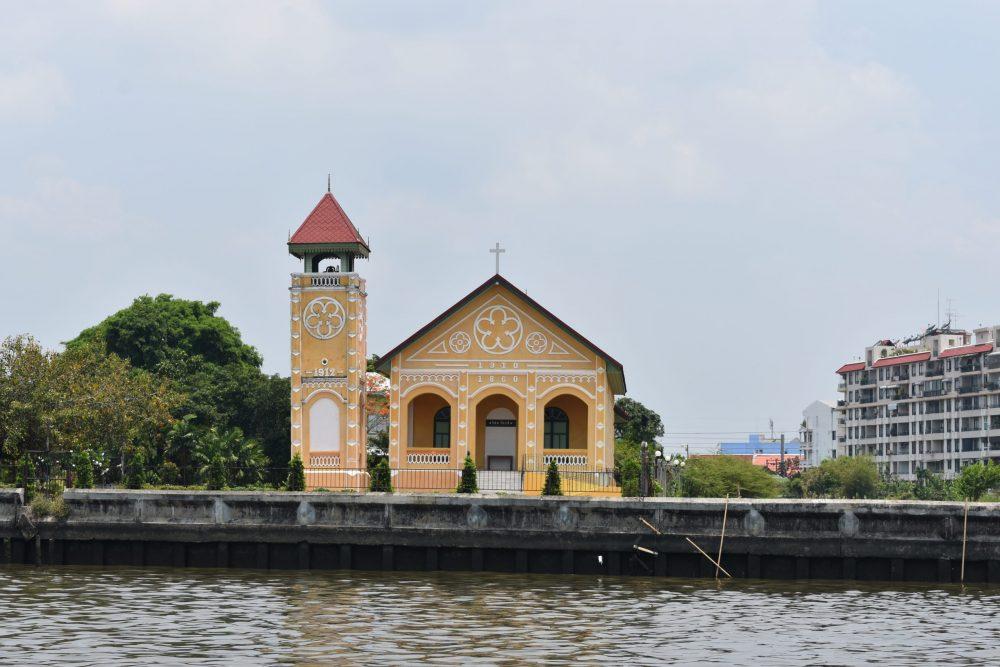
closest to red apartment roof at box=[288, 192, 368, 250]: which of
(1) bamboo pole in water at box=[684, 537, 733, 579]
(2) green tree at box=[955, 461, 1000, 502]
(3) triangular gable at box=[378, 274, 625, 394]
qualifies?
(3) triangular gable at box=[378, 274, 625, 394]

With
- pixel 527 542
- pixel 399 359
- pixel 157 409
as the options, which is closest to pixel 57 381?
pixel 157 409

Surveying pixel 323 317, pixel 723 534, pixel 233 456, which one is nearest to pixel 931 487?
pixel 323 317

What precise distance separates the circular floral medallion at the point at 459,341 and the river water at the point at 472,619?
20469 mm

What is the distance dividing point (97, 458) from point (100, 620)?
2512cm

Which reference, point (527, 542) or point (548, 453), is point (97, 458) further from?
point (527, 542)

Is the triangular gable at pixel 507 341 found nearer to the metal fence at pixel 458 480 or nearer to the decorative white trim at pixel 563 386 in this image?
the decorative white trim at pixel 563 386

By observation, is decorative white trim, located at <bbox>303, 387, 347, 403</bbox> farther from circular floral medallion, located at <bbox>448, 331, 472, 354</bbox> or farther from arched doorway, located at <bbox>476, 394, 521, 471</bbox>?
arched doorway, located at <bbox>476, 394, 521, 471</bbox>

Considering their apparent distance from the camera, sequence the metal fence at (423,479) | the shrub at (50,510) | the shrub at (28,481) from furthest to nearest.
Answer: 1. the metal fence at (423,479)
2. the shrub at (28,481)
3. the shrub at (50,510)

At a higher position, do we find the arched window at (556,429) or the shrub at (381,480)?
the arched window at (556,429)

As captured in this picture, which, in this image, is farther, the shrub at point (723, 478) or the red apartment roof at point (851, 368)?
the red apartment roof at point (851, 368)

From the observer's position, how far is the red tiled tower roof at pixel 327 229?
57844 mm

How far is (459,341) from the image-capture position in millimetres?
55844

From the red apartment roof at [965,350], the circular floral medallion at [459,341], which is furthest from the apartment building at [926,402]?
the circular floral medallion at [459,341]

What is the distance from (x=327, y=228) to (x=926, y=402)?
4061 inches
